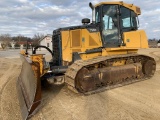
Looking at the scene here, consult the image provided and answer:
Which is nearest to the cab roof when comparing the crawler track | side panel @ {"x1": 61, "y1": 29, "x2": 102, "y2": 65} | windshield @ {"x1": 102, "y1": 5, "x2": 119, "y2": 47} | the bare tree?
windshield @ {"x1": 102, "y1": 5, "x2": 119, "y2": 47}

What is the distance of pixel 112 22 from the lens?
315 inches

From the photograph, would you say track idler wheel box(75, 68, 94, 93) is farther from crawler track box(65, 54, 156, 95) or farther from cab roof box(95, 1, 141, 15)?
cab roof box(95, 1, 141, 15)

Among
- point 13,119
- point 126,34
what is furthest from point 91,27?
point 13,119

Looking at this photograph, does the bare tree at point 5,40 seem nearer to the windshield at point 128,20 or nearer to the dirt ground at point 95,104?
the windshield at point 128,20

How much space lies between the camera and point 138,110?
5.45 metres

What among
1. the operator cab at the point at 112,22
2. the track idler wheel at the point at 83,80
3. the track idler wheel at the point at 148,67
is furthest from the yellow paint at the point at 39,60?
the track idler wheel at the point at 148,67

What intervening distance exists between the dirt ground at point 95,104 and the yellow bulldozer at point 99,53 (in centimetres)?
41

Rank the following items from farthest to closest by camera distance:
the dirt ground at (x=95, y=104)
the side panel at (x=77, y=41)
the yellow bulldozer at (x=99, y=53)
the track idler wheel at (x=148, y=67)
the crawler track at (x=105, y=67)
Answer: the track idler wheel at (x=148, y=67)
the side panel at (x=77, y=41)
the yellow bulldozer at (x=99, y=53)
the crawler track at (x=105, y=67)
the dirt ground at (x=95, y=104)

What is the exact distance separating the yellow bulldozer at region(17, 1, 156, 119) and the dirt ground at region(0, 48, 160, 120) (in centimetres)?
41

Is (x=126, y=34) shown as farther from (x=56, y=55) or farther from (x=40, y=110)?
(x=40, y=110)

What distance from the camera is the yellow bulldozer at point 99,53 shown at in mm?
6977

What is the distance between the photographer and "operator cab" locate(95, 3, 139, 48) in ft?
25.9

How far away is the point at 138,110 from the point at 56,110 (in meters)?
2.13

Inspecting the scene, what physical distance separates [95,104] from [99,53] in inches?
96.4
